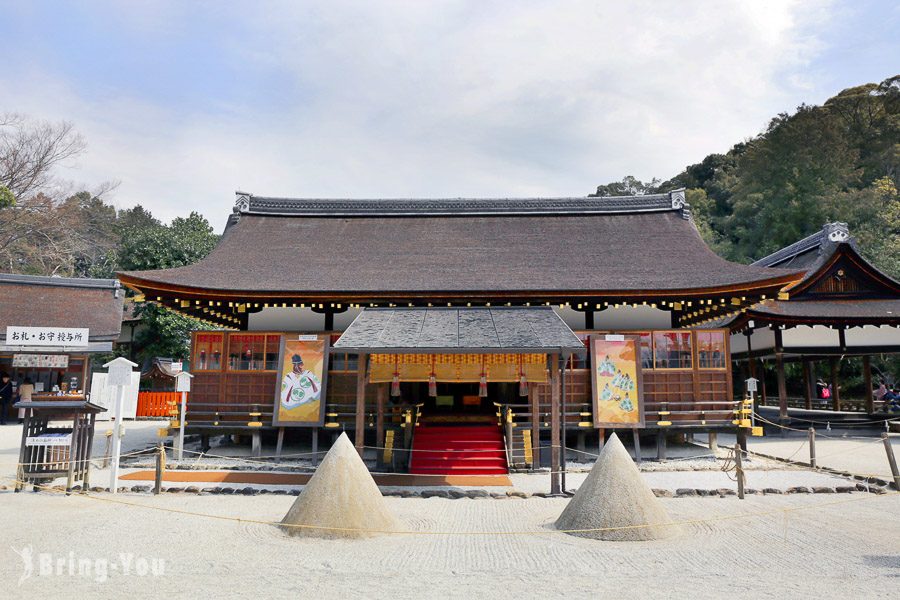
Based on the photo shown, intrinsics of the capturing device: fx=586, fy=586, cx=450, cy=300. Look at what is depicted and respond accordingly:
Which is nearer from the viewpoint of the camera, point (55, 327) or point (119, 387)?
point (119, 387)

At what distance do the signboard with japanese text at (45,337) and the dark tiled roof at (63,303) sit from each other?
3279 millimetres

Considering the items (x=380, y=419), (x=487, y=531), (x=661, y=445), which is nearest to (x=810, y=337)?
(x=661, y=445)

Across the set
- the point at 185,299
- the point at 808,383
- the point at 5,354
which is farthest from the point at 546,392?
the point at 5,354

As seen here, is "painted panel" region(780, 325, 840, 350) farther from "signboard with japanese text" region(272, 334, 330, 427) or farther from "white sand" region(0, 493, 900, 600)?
"signboard with japanese text" region(272, 334, 330, 427)

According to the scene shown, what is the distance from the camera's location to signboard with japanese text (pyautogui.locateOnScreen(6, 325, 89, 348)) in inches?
891

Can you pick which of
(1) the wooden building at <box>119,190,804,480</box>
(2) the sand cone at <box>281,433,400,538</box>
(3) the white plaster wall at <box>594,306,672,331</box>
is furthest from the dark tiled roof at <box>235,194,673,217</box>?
(2) the sand cone at <box>281,433,400,538</box>

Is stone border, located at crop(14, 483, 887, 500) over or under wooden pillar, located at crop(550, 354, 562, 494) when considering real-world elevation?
under

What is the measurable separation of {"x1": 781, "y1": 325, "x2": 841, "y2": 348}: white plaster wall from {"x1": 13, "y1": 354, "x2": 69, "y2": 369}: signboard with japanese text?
27.4 metres

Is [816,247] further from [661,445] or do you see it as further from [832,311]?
[661,445]

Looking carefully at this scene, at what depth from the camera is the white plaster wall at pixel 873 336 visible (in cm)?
1986

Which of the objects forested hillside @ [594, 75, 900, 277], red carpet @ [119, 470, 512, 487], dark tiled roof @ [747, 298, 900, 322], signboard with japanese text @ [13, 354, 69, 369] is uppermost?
forested hillside @ [594, 75, 900, 277]

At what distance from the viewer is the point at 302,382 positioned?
1369 cm

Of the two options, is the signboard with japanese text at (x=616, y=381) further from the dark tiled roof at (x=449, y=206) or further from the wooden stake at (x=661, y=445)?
the dark tiled roof at (x=449, y=206)

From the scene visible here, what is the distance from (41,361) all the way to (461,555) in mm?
23718
